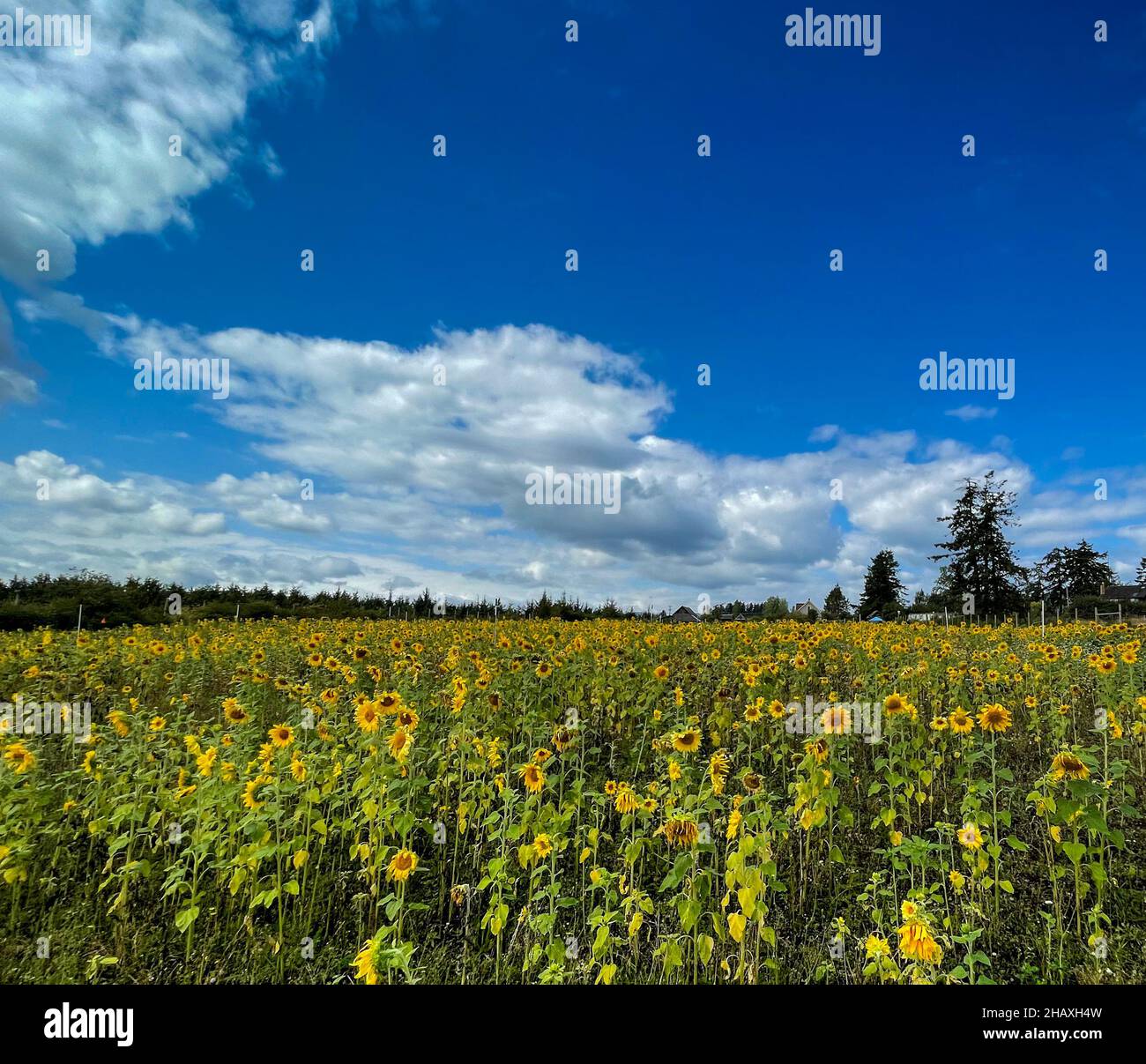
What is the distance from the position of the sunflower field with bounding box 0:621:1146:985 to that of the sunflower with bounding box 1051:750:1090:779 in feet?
0.07

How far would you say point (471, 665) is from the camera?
670 centimetres

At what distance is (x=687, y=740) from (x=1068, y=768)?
207cm

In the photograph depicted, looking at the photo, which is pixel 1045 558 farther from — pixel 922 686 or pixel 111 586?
pixel 111 586

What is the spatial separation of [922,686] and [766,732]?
7.14 ft

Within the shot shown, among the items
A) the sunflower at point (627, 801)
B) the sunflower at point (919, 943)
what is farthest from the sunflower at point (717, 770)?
the sunflower at point (919, 943)

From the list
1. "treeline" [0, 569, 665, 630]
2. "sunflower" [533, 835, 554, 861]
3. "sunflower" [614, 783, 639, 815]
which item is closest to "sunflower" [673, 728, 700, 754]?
"sunflower" [614, 783, 639, 815]

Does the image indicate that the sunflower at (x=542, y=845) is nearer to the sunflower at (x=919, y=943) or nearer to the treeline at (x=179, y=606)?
the sunflower at (x=919, y=943)

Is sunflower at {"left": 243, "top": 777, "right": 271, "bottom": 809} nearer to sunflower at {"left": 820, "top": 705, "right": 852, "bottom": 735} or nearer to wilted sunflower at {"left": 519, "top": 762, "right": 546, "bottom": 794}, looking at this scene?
wilted sunflower at {"left": 519, "top": 762, "right": 546, "bottom": 794}

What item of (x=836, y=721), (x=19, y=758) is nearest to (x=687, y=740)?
(x=836, y=721)

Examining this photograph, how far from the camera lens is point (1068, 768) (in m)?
3.42

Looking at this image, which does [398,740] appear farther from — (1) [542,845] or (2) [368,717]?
(1) [542,845]

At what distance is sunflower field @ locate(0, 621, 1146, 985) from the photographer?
3.33m

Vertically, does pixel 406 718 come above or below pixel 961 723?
above
